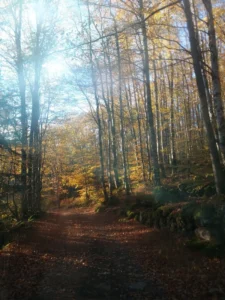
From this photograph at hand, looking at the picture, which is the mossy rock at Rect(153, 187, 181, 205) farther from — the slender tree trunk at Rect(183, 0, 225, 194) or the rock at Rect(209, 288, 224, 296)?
the rock at Rect(209, 288, 224, 296)

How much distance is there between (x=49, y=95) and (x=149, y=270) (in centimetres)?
1628

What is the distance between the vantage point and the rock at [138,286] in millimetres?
5202

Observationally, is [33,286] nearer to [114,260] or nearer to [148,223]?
[114,260]

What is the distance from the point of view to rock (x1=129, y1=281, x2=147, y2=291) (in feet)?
17.1

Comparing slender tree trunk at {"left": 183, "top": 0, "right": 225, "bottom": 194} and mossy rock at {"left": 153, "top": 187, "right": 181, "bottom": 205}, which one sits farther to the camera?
→ mossy rock at {"left": 153, "top": 187, "right": 181, "bottom": 205}

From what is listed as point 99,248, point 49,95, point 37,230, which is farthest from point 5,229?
point 49,95

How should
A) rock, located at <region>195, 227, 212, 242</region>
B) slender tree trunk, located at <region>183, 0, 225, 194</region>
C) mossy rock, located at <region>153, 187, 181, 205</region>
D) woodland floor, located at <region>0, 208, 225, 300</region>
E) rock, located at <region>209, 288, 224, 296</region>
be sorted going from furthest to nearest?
1. mossy rock, located at <region>153, 187, 181, 205</region>
2. slender tree trunk, located at <region>183, 0, 225, 194</region>
3. rock, located at <region>195, 227, 212, 242</region>
4. woodland floor, located at <region>0, 208, 225, 300</region>
5. rock, located at <region>209, 288, 224, 296</region>

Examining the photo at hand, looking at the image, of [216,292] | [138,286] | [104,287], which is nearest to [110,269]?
[104,287]

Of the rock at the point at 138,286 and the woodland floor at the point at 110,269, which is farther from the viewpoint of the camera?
the rock at the point at 138,286

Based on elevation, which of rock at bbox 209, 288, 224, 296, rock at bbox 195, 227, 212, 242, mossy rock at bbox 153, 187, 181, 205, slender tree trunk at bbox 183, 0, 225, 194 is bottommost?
rock at bbox 209, 288, 224, 296

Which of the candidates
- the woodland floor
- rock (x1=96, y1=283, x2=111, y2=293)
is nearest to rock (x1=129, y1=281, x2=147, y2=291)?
the woodland floor

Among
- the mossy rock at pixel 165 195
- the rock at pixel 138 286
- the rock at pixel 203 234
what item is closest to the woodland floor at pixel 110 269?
the rock at pixel 138 286

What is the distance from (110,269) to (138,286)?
117 cm

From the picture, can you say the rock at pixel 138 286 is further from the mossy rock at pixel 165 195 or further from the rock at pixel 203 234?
the mossy rock at pixel 165 195
